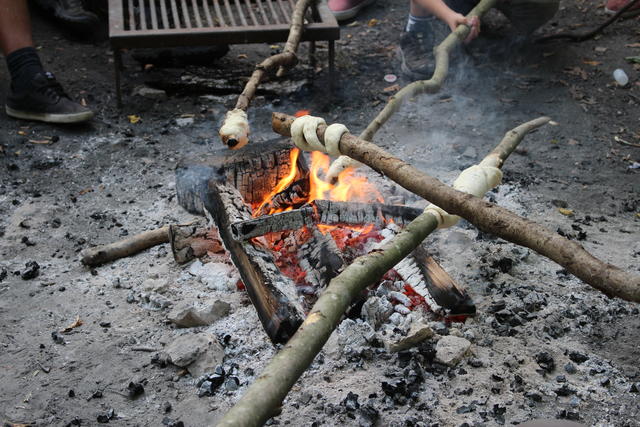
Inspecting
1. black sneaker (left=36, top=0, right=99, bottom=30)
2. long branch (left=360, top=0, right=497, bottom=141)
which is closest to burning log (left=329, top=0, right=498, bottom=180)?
long branch (left=360, top=0, right=497, bottom=141)

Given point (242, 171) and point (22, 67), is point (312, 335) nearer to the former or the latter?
point (242, 171)

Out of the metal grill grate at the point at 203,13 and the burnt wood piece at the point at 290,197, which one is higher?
the metal grill grate at the point at 203,13

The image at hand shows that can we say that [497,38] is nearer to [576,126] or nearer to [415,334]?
[576,126]

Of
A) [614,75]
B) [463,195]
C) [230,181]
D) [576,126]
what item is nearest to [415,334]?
[463,195]

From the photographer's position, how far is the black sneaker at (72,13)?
6613 mm

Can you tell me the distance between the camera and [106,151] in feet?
16.7

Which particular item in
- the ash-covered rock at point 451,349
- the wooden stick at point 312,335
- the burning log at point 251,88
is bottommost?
the ash-covered rock at point 451,349

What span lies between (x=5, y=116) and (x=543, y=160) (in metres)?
4.69

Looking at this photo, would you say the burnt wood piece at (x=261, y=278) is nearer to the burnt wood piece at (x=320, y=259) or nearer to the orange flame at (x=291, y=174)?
the burnt wood piece at (x=320, y=259)

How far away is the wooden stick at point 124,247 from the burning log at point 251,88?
0.72m

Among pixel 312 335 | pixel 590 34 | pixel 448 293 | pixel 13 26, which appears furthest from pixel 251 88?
pixel 590 34

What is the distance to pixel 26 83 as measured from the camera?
5.25m

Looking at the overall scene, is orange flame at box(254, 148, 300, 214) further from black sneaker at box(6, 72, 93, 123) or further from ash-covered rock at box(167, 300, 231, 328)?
black sneaker at box(6, 72, 93, 123)

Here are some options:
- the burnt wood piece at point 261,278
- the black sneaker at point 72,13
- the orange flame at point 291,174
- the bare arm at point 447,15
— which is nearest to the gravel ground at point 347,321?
the burnt wood piece at point 261,278
